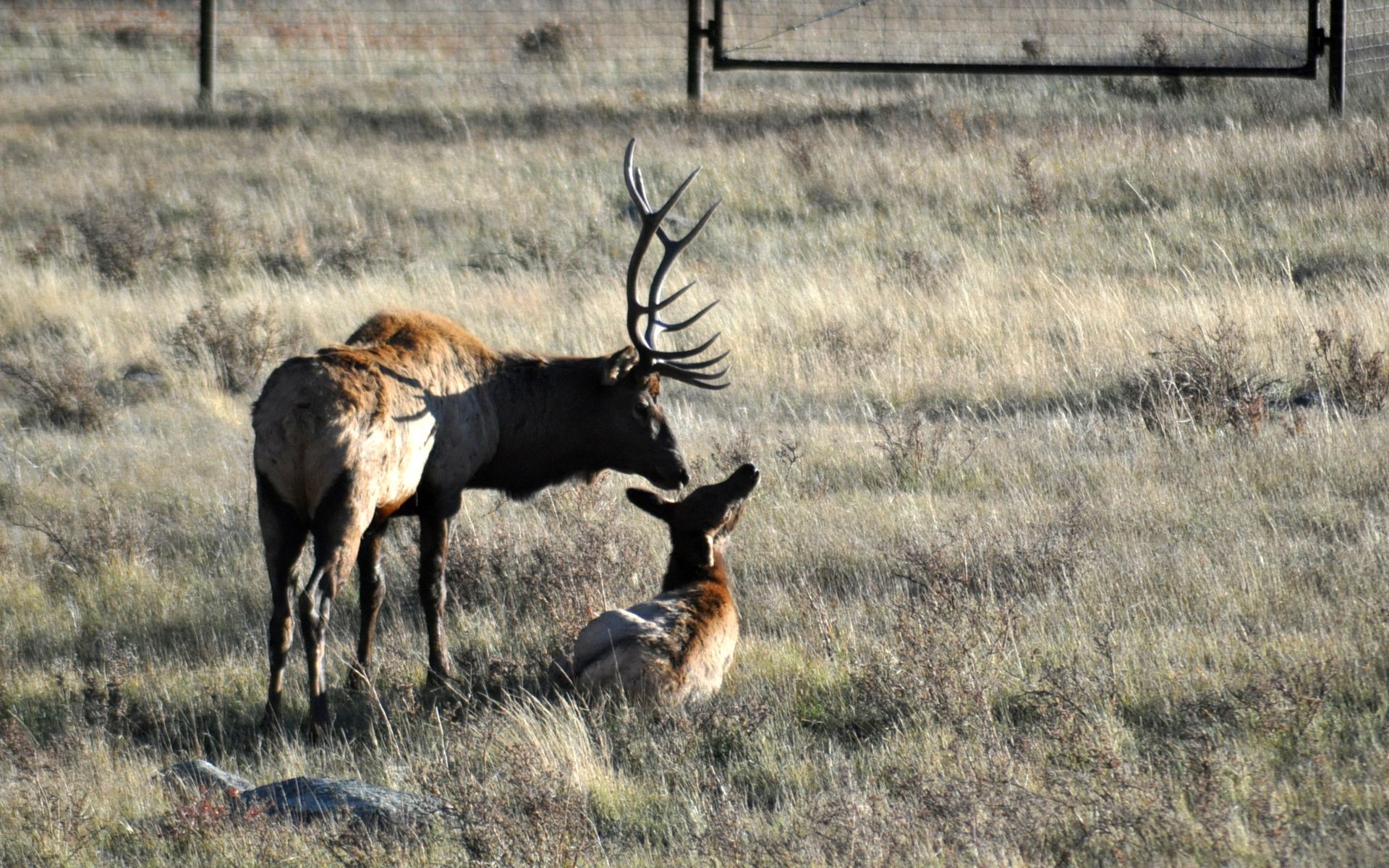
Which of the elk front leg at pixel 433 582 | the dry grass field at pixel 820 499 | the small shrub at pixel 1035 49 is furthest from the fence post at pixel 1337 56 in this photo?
the elk front leg at pixel 433 582

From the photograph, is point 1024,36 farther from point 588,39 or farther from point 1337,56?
point 1337,56

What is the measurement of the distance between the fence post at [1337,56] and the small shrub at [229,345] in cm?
1208

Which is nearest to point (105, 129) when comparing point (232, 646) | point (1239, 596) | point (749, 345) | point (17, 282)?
point (17, 282)

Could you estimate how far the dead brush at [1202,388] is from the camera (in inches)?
355

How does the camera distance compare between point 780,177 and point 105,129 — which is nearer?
point 780,177

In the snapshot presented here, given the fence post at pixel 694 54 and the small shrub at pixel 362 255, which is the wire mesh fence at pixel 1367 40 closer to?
the fence post at pixel 694 54

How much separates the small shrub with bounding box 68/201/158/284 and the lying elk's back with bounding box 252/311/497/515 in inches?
373

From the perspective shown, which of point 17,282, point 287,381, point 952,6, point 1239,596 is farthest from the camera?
point 952,6

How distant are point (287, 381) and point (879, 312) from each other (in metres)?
7.68

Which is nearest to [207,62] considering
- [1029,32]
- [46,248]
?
[46,248]

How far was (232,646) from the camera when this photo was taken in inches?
272

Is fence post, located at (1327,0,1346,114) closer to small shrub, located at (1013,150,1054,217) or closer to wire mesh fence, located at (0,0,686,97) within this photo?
small shrub, located at (1013,150,1054,217)

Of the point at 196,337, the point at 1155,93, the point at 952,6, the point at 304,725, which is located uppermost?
the point at 952,6

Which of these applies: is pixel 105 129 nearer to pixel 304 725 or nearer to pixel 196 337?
pixel 196 337
